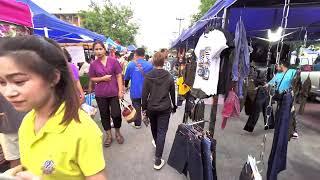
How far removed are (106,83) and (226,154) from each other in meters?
2.48

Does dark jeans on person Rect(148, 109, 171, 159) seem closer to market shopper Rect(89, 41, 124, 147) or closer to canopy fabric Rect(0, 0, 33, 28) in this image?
market shopper Rect(89, 41, 124, 147)

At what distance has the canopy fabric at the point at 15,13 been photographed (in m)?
3.34

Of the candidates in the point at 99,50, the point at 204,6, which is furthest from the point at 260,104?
the point at 204,6

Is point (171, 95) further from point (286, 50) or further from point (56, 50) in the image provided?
point (286, 50)

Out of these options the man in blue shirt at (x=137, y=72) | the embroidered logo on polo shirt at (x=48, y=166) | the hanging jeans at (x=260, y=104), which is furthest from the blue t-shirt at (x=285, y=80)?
the embroidered logo on polo shirt at (x=48, y=166)

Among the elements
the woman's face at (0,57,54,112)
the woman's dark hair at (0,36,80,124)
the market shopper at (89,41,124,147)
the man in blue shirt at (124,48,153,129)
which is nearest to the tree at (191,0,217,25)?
the man in blue shirt at (124,48,153,129)

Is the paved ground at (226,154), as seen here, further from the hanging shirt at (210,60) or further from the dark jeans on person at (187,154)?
the hanging shirt at (210,60)

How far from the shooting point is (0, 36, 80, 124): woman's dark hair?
113 centimetres

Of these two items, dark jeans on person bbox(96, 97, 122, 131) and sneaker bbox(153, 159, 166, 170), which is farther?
dark jeans on person bbox(96, 97, 122, 131)

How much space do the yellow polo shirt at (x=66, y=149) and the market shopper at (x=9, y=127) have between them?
6.99ft

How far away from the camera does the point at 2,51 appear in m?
1.14

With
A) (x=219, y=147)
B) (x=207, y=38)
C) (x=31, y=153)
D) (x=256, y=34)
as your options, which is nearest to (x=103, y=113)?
(x=219, y=147)

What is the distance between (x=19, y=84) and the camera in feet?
3.71

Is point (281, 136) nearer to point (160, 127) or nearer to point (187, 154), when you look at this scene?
point (187, 154)
